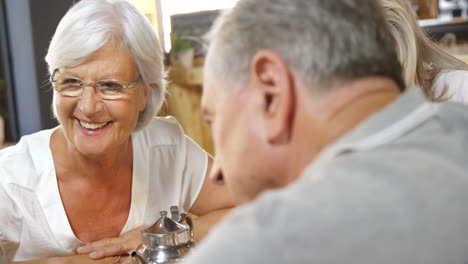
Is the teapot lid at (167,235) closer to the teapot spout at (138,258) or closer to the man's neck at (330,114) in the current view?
the teapot spout at (138,258)

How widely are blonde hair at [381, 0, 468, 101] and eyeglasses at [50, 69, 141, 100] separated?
75 centimetres

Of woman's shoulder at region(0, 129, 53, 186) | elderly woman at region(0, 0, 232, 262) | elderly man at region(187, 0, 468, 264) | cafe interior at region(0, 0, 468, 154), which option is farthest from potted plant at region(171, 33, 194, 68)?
elderly man at region(187, 0, 468, 264)

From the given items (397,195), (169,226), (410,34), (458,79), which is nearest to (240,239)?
(397,195)

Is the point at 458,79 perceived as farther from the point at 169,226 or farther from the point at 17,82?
the point at 17,82

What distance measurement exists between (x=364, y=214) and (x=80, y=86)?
52.6 inches

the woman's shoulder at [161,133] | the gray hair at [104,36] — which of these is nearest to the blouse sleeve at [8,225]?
the gray hair at [104,36]

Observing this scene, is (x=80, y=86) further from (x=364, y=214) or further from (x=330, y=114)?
(x=364, y=214)

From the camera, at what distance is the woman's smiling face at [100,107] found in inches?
72.2

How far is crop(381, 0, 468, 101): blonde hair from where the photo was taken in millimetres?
1759

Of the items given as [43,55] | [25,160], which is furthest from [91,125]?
[43,55]

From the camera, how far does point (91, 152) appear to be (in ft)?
6.31

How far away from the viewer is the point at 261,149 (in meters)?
0.85

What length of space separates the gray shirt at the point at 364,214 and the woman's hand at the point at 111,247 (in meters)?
1.17

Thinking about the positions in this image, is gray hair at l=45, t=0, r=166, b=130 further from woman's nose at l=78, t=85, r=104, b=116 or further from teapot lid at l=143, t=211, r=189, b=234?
teapot lid at l=143, t=211, r=189, b=234
